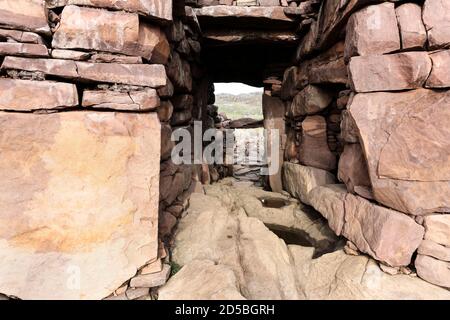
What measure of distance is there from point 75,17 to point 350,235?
145 inches

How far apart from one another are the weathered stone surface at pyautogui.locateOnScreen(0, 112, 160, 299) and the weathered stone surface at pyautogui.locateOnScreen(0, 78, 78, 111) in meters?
0.08

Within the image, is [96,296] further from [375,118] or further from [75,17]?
[375,118]

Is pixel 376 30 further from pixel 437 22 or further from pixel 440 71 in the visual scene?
pixel 440 71

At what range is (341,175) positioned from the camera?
3340mm

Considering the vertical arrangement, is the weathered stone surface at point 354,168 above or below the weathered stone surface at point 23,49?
below

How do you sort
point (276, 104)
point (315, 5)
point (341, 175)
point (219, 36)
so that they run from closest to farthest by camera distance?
point (341, 175)
point (315, 5)
point (219, 36)
point (276, 104)

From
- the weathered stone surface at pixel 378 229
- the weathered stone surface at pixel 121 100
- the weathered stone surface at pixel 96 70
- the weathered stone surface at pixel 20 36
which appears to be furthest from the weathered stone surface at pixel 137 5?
the weathered stone surface at pixel 378 229

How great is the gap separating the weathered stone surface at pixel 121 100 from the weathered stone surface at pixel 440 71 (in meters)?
2.78

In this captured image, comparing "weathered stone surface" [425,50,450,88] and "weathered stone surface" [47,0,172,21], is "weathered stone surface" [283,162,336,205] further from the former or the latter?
"weathered stone surface" [47,0,172,21]

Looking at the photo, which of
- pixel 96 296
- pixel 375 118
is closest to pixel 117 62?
pixel 96 296

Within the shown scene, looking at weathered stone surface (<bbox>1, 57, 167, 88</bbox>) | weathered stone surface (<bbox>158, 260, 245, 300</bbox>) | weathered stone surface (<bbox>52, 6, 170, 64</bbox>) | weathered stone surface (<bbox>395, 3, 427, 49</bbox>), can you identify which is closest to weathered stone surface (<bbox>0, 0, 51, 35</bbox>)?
weathered stone surface (<bbox>52, 6, 170, 64</bbox>)

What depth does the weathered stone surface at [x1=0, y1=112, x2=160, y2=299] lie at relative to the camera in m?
1.97

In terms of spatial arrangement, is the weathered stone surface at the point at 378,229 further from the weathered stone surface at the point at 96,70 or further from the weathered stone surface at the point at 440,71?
the weathered stone surface at the point at 96,70

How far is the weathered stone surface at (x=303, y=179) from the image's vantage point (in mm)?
4305
